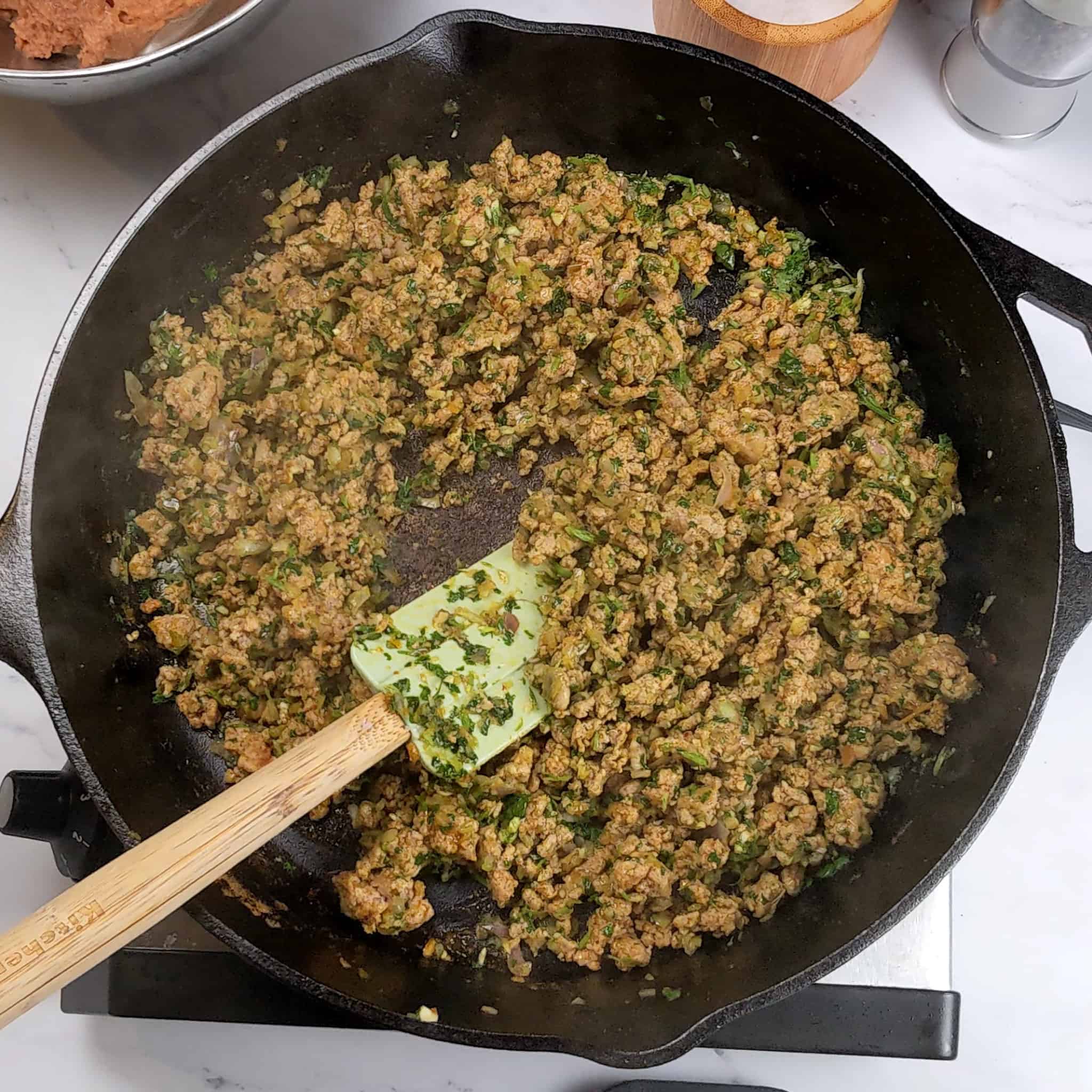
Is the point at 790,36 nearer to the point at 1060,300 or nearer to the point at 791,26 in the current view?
the point at 791,26

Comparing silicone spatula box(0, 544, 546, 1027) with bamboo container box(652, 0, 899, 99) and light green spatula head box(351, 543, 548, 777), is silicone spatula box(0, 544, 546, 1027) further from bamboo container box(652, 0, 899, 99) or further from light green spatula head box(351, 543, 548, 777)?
bamboo container box(652, 0, 899, 99)

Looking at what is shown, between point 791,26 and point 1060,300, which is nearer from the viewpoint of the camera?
point 1060,300

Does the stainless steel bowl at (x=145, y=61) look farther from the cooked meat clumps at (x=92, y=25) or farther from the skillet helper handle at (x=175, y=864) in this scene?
the skillet helper handle at (x=175, y=864)

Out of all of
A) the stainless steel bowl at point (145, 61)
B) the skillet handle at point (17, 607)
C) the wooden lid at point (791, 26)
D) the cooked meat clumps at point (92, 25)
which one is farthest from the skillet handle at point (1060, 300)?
the skillet handle at point (17, 607)

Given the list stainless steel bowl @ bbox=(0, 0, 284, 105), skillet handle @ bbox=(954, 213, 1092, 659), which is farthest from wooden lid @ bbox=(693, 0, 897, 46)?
stainless steel bowl @ bbox=(0, 0, 284, 105)

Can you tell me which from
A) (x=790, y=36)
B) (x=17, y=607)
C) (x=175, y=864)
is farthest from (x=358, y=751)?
(x=790, y=36)
